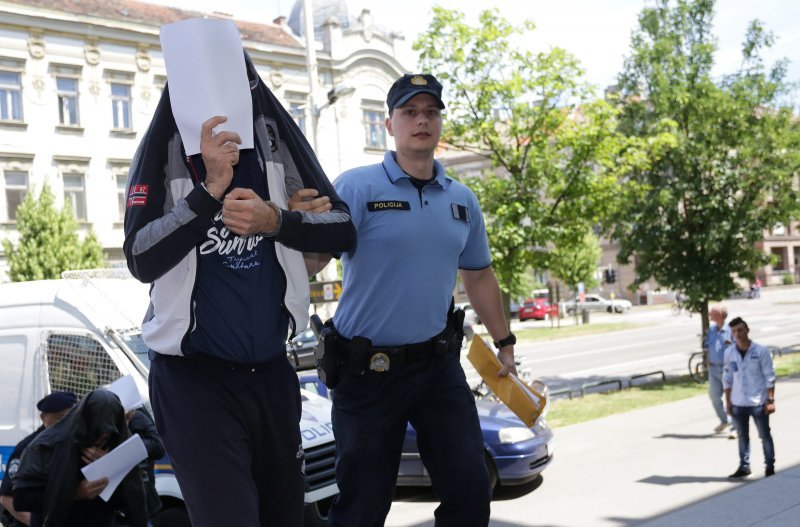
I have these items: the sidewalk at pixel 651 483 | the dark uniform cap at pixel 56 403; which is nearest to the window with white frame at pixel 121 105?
the sidewalk at pixel 651 483

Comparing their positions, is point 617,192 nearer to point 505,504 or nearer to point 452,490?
point 505,504

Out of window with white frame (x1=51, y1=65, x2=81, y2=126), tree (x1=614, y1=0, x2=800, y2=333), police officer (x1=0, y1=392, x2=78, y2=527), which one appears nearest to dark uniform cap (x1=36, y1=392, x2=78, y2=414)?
police officer (x1=0, y1=392, x2=78, y2=527)

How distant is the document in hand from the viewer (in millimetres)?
4098

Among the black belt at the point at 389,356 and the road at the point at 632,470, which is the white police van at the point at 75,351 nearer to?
the road at the point at 632,470

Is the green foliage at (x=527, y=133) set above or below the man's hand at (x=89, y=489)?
above

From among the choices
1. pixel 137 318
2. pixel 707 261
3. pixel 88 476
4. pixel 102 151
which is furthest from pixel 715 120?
pixel 102 151

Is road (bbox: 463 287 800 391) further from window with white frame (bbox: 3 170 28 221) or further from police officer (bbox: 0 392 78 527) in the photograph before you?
window with white frame (bbox: 3 170 28 221)

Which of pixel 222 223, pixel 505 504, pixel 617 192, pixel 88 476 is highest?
pixel 617 192

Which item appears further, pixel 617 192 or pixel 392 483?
pixel 617 192

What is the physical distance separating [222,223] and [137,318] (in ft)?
14.8

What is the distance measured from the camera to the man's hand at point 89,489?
512cm

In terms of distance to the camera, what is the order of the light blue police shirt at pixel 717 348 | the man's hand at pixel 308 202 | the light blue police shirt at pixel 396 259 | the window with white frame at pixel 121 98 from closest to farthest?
the man's hand at pixel 308 202, the light blue police shirt at pixel 396 259, the light blue police shirt at pixel 717 348, the window with white frame at pixel 121 98

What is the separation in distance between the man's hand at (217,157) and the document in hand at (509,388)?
191 cm

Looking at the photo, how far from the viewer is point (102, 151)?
111 feet
